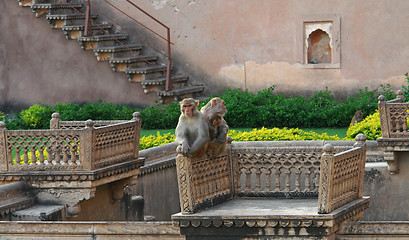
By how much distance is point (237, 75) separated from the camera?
2234 centimetres

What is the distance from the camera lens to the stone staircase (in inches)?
877

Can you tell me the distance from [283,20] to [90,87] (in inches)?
175

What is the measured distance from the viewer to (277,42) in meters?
22.0

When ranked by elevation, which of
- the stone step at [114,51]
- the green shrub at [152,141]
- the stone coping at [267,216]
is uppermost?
the stone step at [114,51]

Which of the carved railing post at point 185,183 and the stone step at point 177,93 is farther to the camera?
the stone step at point 177,93

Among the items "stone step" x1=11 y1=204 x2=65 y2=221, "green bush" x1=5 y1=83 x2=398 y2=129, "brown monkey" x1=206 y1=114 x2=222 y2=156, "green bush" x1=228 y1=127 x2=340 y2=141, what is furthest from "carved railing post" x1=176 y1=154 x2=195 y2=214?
"green bush" x1=5 y1=83 x2=398 y2=129

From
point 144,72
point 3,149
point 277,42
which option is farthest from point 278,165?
point 144,72

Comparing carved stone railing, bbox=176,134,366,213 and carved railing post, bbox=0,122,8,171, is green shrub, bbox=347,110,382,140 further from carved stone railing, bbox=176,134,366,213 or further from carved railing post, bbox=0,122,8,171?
carved railing post, bbox=0,122,8,171

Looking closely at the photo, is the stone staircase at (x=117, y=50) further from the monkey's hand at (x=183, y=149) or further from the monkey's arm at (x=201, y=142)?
the monkey's hand at (x=183, y=149)

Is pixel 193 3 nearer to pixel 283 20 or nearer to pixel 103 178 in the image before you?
pixel 283 20

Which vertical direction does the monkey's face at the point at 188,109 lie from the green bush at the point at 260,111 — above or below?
above

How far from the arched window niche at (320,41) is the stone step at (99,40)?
3.89 meters

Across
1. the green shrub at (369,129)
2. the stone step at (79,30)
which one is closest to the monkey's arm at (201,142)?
the green shrub at (369,129)

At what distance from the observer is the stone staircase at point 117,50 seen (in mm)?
22266
